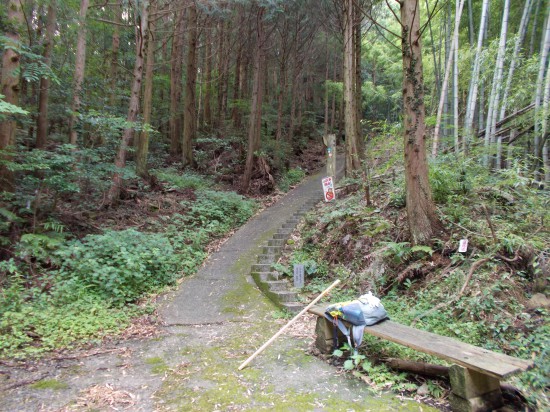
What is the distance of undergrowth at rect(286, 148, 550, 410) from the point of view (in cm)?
392

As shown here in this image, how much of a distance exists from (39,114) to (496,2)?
41.4ft

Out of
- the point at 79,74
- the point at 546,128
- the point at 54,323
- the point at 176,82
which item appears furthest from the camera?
the point at 176,82

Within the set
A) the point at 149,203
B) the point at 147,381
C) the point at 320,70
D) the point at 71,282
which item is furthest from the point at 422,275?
the point at 320,70

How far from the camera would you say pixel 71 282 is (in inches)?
223

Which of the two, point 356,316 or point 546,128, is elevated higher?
point 546,128

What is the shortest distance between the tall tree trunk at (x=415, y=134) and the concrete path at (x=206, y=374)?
2464mm

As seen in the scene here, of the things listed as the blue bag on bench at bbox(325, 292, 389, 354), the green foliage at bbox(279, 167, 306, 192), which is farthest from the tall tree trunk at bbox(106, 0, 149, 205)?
the blue bag on bench at bbox(325, 292, 389, 354)

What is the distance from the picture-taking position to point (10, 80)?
667 centimetres

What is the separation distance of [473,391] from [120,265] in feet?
18.5

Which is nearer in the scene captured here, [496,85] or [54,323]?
[54,323]

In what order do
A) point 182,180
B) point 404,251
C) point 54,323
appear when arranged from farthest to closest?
point 182,180, point 404,251, point 54,323

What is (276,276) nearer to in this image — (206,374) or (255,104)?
(206,374)

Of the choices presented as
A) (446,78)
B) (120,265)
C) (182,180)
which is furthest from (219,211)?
(446,78)

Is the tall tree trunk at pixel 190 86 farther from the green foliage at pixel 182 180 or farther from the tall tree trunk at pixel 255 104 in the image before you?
the tall tree trunk at pixel 255 104
